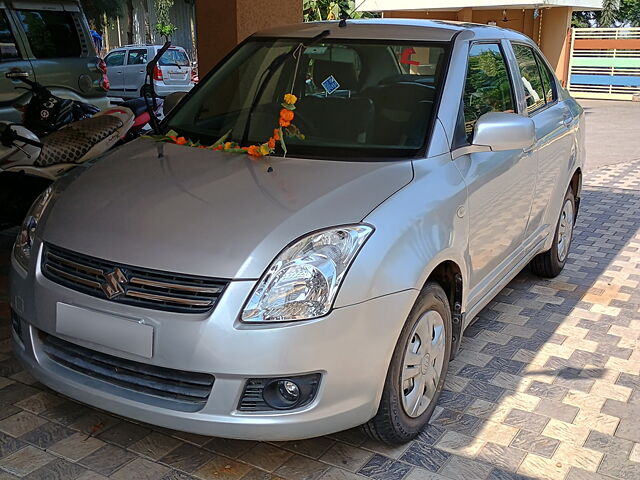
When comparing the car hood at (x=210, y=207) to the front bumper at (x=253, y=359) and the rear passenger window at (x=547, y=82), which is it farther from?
the rear passenger window at (x=547, y=82)

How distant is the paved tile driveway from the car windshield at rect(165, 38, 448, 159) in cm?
124

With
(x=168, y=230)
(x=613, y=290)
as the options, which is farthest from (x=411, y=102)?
(x=613, y=290)

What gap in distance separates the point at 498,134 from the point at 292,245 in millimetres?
1256

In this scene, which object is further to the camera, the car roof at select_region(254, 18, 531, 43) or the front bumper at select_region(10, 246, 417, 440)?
the car roof at select_region(254, 18, 531, 43)

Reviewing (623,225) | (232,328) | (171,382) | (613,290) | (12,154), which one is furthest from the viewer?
(623,225)

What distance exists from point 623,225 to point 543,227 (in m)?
2.68

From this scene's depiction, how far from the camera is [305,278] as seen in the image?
8.11ft

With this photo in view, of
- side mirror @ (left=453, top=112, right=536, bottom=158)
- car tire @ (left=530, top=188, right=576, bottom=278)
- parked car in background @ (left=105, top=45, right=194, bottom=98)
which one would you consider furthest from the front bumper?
parked car in background @ (left=105, top=45, right=194, bottom=98)

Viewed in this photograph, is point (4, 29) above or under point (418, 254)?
above

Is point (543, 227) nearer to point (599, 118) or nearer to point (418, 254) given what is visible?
point (418, 254)

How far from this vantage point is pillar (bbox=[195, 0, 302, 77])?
5570 millimetres

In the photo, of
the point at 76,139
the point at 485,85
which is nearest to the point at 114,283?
the point at 485,85

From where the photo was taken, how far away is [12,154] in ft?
14.7

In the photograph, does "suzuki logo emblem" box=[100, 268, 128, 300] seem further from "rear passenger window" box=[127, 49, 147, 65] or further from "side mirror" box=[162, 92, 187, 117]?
"rear passenger window" box=[127, 49, 147, 65]
